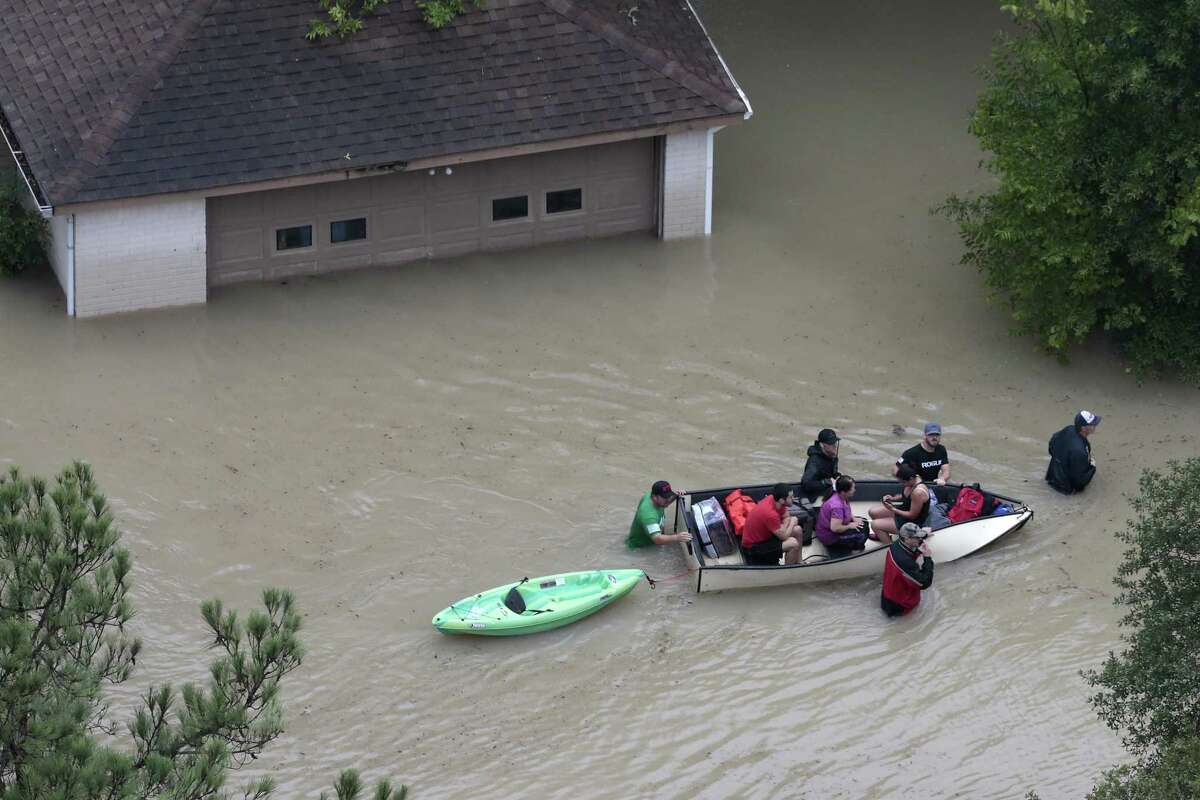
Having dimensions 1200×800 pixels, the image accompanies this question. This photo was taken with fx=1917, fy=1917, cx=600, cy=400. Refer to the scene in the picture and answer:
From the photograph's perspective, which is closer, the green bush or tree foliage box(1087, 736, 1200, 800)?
tree foliage box(1087, 736, 1200, 800)

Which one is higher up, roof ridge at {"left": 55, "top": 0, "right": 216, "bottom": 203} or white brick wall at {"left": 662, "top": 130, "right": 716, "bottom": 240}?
roof ridge at {"left": 55, "top": 0, "right": 216, "bottom": 203}

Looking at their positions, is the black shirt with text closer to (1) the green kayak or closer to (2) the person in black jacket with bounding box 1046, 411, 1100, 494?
(2) the person in black jacket with bounding box 1046, 411, 1100, 494

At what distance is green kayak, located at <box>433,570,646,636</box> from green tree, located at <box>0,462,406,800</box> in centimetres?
621

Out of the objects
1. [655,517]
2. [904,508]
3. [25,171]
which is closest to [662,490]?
[655,517]

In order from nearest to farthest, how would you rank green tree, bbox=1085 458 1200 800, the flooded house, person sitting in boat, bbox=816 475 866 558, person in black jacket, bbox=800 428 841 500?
green tree, bbox=1085 458 1200 800 < person sitting in boat, bbox=816 475 866 558 < person in black jacket, bbox=800 428 841 500 < the flooded house

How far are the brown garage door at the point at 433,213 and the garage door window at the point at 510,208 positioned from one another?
0.01 metres

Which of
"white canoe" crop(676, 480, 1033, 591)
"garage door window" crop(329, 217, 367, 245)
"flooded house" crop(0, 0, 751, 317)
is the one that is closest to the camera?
"white canoe" crop(676, 480, 1033, 591)

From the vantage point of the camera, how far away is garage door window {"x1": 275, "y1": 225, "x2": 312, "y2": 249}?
27125 mm

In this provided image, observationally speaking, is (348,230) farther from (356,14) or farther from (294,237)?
(356,14)

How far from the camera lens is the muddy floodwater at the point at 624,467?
789 inches

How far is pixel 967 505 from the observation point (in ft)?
74.6

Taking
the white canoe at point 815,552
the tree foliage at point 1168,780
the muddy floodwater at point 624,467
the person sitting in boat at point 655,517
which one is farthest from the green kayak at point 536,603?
the tree foliage at point 1168,780

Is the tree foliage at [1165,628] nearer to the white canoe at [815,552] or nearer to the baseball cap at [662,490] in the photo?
the white canoe at [815,552]

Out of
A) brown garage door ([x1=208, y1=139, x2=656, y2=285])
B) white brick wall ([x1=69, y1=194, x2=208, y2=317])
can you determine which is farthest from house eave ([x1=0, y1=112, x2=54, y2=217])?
brown garage door ([x1=208, y1=139, x2=656, y2=285])
